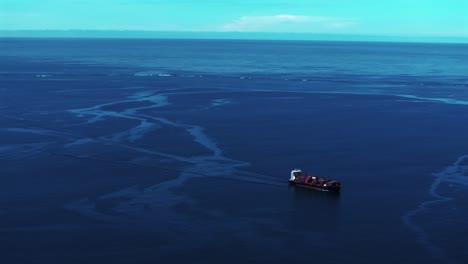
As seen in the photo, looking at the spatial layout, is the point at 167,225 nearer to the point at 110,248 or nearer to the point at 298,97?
the point at 110,248

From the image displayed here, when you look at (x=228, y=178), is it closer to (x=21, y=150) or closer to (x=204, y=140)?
(x=204, y=140)

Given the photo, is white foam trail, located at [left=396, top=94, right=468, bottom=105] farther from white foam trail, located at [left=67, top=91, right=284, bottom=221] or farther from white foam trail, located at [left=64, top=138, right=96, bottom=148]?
white foam trail, located at [left=64, top=138, right=96, bottom=148]

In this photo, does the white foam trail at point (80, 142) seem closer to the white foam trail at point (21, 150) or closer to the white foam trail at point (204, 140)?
the white foam trail at point (21, 150)

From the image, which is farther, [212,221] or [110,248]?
[212,221]

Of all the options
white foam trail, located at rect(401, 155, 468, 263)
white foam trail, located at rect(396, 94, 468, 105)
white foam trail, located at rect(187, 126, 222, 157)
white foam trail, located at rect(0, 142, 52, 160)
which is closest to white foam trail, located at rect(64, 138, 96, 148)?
white foam trail, located at rect(0, 142, 52, 160)

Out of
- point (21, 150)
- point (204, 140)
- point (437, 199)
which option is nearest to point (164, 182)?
point (204, 140)

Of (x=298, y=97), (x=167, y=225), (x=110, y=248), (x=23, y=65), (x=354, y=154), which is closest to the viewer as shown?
(x=110, y=248)

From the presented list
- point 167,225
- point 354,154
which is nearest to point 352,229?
point 167,225
